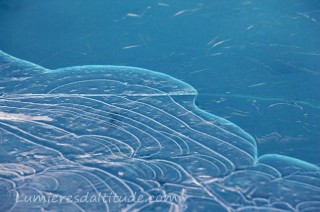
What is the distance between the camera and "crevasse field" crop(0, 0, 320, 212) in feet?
4.39

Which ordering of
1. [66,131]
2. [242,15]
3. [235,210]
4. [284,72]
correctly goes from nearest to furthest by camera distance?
1. [235,210]
2. [66,131]
3. [284,72]
4. [242,15]

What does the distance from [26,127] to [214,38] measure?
123 cm

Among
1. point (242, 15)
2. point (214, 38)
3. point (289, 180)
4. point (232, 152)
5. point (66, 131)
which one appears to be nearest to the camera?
point (289, 180)

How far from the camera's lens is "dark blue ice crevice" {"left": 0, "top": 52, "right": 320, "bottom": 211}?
1313mm

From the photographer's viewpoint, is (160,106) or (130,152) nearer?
(130,152)

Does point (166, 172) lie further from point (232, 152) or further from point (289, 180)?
point (289, 180)

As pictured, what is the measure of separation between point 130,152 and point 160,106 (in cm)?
33

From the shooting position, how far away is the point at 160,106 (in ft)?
5.64

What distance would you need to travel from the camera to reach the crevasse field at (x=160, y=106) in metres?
1.34

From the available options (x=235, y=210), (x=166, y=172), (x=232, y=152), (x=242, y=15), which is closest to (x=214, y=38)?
(x=242, y=15)

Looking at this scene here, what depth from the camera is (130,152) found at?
1.48 metres

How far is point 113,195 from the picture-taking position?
1317 mm

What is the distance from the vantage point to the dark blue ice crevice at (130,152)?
131 cm

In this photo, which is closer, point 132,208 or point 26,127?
point 132,208
